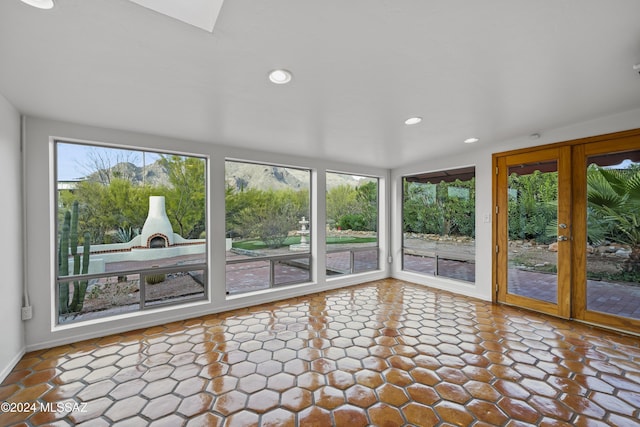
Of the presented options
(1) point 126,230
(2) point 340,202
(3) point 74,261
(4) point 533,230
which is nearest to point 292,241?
(2) point 340,202

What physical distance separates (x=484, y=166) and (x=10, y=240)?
5579mm

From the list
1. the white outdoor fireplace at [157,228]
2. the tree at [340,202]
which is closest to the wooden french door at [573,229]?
the tree at [340,202]

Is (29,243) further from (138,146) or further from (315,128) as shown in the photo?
(315,128)

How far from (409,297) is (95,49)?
448cm

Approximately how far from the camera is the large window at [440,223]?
179 inches

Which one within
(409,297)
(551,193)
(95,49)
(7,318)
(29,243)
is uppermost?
(95,49)

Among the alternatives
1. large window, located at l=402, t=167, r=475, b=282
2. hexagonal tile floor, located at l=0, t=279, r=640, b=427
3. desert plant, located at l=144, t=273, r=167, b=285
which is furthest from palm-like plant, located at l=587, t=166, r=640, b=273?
desert plant, located at l=144, t=273, r=167, b=285

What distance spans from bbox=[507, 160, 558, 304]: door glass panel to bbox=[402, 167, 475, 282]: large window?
60 centimetres

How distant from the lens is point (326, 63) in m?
1.85

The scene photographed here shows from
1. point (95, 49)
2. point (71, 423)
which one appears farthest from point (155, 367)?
point (95, 49)

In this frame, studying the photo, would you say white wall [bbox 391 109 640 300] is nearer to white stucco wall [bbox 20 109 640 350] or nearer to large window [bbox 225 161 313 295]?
white stucco wall [bbox 20 109 640 350]

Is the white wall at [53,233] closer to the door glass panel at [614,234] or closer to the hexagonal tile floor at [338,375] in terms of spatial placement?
the hexagonal tile floor at [338,375]

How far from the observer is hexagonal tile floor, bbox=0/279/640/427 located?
5.96ft

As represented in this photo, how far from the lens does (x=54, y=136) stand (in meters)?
2.80
